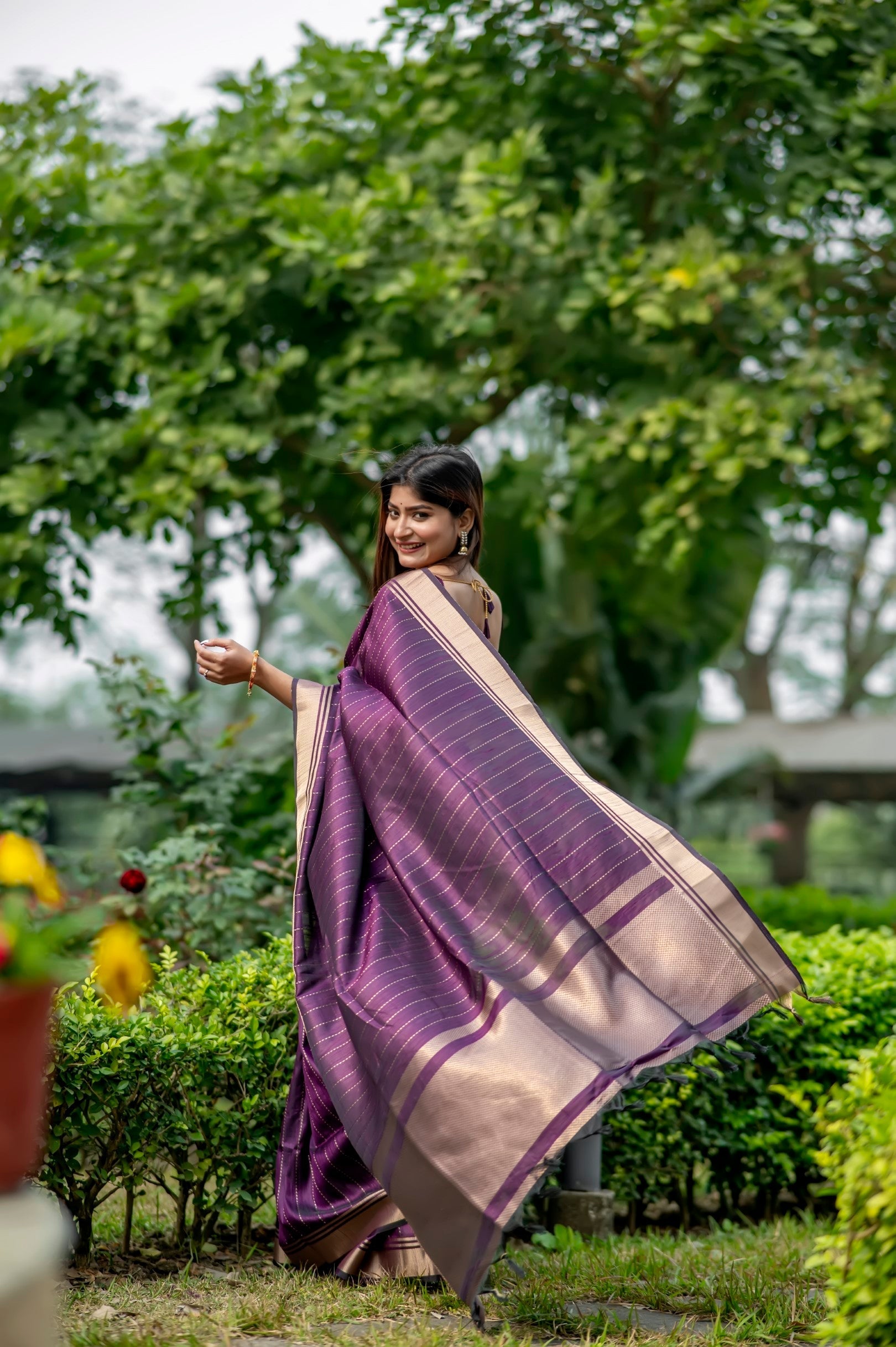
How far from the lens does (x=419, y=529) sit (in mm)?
3436

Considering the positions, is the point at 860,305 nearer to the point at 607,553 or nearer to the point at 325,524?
the point at 607,553

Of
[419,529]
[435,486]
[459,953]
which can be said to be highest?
[435,486]

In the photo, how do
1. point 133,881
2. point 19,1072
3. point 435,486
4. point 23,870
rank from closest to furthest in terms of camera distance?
point 19,1072, point 23,870, point 435,486, point 133,881

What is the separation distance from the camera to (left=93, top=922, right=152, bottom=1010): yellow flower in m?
3.97

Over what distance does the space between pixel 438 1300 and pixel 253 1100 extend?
27.6 inches

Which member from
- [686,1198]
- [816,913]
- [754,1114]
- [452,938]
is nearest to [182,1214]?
[452,938]

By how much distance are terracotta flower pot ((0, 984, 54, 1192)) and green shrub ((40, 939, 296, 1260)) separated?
1.25 metres

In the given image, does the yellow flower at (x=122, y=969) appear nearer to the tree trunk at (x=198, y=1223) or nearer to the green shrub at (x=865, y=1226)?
the tree trunk at (x=198, y=1223)

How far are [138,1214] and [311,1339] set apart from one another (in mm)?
1279

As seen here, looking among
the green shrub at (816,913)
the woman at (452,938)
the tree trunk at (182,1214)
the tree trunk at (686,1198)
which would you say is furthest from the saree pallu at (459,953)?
the green shrub at (816,913)

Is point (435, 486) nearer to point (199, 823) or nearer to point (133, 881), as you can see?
point (133, 881)

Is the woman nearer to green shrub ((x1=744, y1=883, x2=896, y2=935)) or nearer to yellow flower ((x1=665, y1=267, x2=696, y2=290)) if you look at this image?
yellow flower ((x1=665, y1=267, x2=696, y2=290))

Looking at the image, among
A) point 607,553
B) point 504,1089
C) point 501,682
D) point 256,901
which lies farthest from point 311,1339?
point 607,553

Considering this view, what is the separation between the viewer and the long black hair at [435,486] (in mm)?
3432
